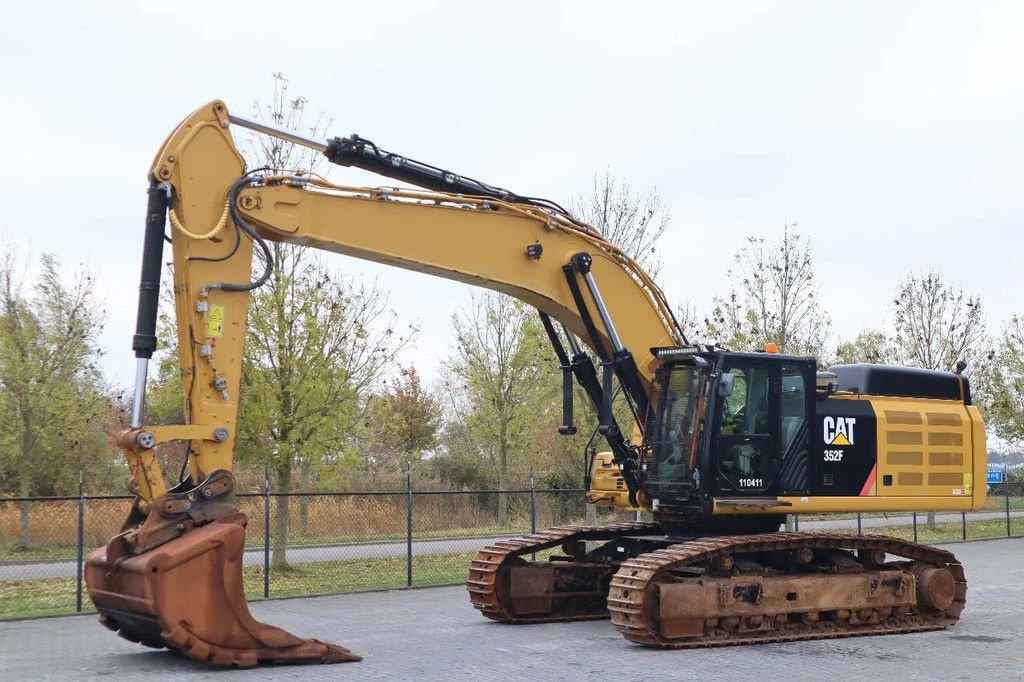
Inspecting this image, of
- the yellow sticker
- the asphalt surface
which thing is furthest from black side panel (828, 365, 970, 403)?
the asphalt surface

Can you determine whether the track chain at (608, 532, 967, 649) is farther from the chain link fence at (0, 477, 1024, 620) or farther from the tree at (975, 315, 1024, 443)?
the tree at (975, 315, 1024, 443)

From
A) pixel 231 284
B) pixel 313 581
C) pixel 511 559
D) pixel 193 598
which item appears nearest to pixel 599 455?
pixel 511 559

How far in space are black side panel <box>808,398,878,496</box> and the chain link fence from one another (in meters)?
5.40

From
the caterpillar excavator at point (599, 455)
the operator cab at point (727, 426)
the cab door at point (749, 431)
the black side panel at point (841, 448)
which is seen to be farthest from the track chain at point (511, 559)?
the black side panel at point (841, 448)

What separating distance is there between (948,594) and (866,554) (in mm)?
1081

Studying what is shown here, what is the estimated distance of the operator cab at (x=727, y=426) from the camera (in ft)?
42.0

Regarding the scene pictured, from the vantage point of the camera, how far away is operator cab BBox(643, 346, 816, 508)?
12.8m

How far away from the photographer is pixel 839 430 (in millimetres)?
13641

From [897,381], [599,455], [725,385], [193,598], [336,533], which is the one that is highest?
[897,381]

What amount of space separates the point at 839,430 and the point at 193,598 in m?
7.54

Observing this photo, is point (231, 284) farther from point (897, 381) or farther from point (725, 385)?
point (897, 381)

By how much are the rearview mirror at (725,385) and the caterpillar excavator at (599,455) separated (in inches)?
Answer: 1.4

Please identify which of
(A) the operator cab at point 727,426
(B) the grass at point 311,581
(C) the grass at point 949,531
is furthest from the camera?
(C) the grass at point 949,531

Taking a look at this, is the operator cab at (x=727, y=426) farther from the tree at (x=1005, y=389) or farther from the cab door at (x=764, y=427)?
the tree at (x=1005, y=389)
